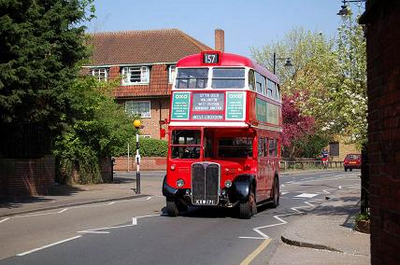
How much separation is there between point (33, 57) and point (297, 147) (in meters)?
43.0

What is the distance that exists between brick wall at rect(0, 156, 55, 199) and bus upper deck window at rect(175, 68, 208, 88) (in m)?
8.18

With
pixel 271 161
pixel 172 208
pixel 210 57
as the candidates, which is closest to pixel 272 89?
pixel 271 161

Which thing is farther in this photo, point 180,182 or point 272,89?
point 272,89

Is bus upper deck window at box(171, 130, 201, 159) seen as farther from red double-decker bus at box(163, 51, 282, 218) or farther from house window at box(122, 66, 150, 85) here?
house window at box(122, 66, 150, 85)

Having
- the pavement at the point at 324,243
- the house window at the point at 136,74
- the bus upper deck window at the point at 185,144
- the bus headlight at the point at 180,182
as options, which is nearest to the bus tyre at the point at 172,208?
the bus headlight at the point at 180,182

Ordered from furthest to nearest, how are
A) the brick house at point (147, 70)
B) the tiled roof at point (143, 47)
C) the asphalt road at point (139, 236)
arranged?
the tiled roof at point (143, 47), the brick house at point (147, 70), the asphalt road at point (139, 236)

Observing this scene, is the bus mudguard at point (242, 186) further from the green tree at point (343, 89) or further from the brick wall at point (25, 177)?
the brick wall at point (25, 177)

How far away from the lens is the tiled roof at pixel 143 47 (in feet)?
169

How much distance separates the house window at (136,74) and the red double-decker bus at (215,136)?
3538 cm

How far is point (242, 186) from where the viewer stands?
50.1 ft

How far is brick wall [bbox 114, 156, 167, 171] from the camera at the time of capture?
1911 inches

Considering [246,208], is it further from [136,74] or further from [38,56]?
[136,74]

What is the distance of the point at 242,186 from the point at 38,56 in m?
7.40

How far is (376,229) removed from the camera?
14.5ft
